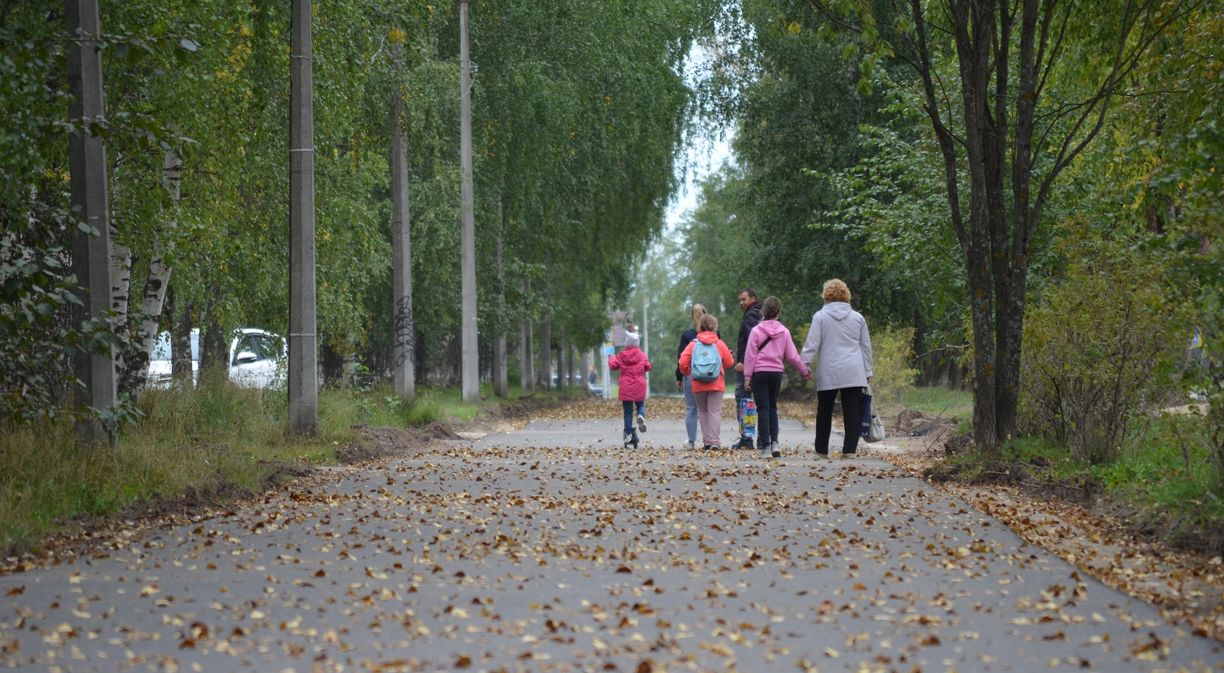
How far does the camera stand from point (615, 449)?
2189cm

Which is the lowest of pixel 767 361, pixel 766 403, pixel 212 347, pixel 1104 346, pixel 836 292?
pixel 766 403

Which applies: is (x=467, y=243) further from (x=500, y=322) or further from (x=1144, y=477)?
(x=1144, y=477)

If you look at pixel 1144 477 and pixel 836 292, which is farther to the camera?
pixel 836 292

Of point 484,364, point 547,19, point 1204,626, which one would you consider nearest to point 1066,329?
point 1204,626

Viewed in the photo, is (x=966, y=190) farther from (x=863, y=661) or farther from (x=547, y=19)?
(x=863, y=661)

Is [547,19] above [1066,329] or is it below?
above

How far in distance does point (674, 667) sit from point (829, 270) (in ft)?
115

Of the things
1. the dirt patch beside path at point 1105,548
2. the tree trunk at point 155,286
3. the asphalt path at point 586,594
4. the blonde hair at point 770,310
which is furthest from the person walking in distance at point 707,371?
the asphalt path at point 586,594

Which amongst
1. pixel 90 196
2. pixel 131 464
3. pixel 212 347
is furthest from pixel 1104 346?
pixel 212 347

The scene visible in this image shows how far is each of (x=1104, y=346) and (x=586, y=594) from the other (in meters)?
7.26

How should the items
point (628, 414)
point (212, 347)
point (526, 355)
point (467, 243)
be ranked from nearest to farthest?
point (628, 414) < point (212, 347) < point (467, 243) < point (526, 355)

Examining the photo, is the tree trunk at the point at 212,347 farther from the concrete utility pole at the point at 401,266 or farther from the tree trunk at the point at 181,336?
the concrete utility pole at the point at 401,266

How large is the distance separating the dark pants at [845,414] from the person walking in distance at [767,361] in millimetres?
635

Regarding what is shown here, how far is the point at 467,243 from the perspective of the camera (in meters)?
33.8
